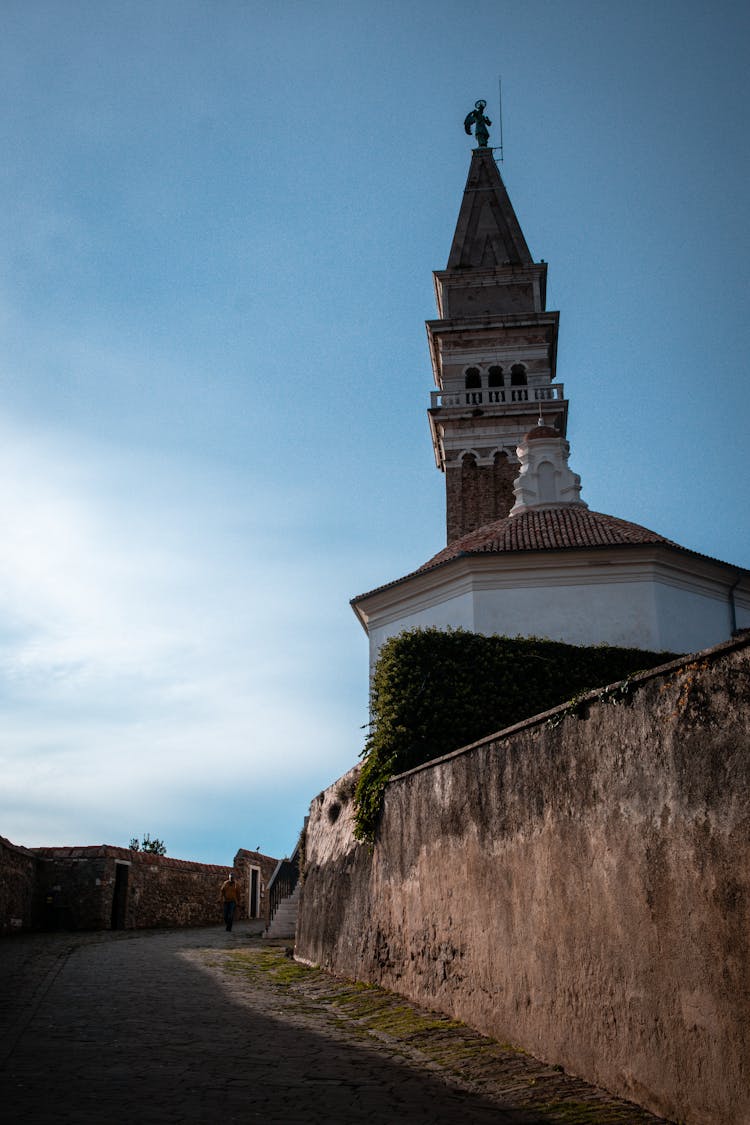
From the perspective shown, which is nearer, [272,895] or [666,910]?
[666,910]

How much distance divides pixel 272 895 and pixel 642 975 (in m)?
19.4

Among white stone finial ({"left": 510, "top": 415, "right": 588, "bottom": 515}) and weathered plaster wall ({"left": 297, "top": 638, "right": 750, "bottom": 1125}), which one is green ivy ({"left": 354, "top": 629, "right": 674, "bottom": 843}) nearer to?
weathered plaster wall ({"left": 297, "top": 638, "right": 750, "bottom": 1125})

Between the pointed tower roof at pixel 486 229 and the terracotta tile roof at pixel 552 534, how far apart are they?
2713 centimetres

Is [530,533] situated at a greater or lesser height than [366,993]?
greater

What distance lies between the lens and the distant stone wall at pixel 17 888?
1992 cm

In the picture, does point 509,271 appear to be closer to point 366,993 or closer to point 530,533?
point 530,533

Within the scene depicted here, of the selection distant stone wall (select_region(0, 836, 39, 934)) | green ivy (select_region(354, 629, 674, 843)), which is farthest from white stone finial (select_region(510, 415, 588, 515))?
distant stone wall (select_region(0, 836, 39, 934))

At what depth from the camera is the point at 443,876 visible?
9.30 meters

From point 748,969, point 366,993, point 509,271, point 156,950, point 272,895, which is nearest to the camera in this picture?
point 748,969

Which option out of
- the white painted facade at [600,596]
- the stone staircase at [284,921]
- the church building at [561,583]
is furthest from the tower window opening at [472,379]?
the stone staircase at [284,921]

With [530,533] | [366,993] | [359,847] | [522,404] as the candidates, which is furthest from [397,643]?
[522,404]

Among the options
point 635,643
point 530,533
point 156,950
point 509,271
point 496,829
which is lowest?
point 156,950

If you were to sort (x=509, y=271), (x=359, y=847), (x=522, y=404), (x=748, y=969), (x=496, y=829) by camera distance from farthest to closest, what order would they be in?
(x=509, y=271)
(x=522, y=404)
(x=359, y=847)
(x=496, y=829)
(x=748, y=969)

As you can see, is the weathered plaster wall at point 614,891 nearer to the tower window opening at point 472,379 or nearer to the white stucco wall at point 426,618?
the white stucco wall at point 426,618
